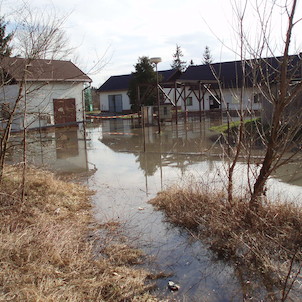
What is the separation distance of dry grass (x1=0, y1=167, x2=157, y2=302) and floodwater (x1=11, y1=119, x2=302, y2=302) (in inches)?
14.0

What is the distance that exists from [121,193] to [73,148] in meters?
8.62

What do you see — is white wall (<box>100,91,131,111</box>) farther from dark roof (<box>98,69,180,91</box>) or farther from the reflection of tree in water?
the reflection of tree in water

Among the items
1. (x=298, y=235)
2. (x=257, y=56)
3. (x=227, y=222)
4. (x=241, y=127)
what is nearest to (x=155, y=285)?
(x=227, y=222)

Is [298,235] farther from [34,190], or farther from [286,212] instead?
[34,190]

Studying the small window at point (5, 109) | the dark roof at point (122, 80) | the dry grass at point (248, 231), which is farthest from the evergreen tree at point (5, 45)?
the dark roof at point (122, 80)

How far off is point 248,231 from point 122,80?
4154 centimetres

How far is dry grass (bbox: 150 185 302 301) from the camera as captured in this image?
4297 mm

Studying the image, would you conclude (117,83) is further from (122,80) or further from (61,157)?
(61,157)

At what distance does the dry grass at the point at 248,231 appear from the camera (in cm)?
430

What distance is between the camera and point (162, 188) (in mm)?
8250

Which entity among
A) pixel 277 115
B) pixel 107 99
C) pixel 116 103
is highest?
pixel 107 99

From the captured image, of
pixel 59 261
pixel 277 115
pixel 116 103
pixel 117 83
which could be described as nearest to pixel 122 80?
pixel 117 83

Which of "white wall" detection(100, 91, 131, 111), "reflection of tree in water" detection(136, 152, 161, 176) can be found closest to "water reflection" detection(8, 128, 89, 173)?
"reflection of tree in water" detection(136, 152, 161, 176)

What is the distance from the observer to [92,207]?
714 cm
